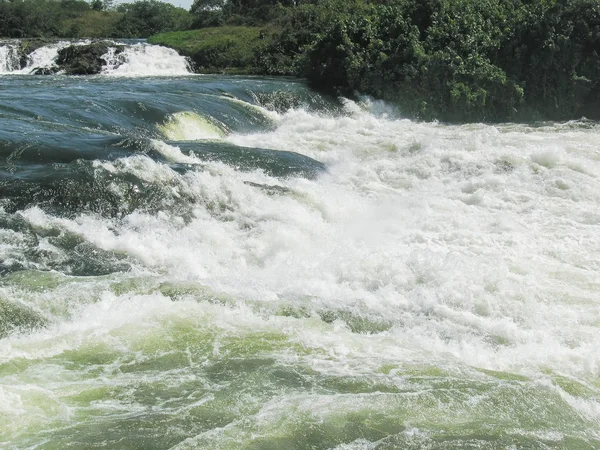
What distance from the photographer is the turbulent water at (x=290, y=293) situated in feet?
14.4

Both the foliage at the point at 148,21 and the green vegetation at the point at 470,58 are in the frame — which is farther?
the foliage at the point at 148,21

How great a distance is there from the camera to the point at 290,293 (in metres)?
6.47

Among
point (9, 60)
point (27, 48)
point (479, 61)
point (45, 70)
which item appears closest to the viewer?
point (479, 61)

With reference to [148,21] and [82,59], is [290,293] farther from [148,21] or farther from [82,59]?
[148,21]

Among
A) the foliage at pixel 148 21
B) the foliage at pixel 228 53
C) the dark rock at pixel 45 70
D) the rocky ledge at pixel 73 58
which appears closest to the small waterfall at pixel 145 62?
the rocky ledge at pixel 73 58

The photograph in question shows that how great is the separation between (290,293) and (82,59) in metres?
22.0

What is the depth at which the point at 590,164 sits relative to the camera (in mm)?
11484

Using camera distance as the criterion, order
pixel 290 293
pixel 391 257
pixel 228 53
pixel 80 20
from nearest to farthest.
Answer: pixel 290 293
pixel 391 257
pixel 228 53
pixel 80 20

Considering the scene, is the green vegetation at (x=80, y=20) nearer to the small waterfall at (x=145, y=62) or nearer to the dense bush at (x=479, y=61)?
the small waterfall at (x=145, y=62)

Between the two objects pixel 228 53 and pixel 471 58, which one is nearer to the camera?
pixel 471 58

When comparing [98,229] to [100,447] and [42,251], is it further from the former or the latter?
[100,447]

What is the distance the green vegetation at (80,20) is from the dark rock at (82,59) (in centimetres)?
1778

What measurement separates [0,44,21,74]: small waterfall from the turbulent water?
15789 mm

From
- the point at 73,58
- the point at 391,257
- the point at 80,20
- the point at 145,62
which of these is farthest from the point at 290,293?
the point at 80,20
